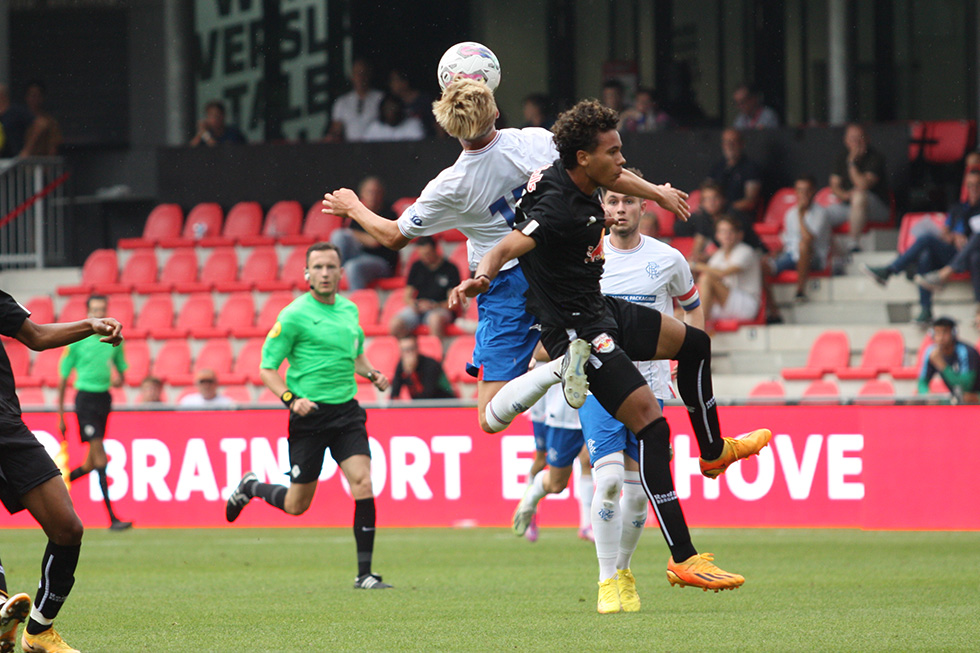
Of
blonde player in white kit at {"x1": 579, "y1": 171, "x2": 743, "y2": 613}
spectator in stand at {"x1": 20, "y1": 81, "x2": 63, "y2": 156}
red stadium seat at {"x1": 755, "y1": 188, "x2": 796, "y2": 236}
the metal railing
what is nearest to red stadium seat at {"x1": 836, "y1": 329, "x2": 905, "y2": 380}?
red stadium seat at {"x1": 755, "y1": 188, "x2": 796, "y2": 236}

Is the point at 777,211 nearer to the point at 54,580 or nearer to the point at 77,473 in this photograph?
the point at 77,473

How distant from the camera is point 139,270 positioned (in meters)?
19.1

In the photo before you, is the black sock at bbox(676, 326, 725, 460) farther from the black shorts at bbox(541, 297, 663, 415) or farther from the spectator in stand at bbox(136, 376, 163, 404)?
A: the spectator in stand at bbox(136, 376, 163, 404)

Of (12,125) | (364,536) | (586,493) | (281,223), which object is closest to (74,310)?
(281,223)

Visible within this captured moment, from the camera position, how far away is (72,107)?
2209cm

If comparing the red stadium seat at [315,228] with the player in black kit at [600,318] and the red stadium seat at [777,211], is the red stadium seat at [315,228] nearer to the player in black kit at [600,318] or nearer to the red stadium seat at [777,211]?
the red stadium seat at [777,211]

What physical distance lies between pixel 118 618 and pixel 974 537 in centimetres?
737

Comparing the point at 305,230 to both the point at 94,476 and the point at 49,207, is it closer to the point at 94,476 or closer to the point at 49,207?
the point at 49,207

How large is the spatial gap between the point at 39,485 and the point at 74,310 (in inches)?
516

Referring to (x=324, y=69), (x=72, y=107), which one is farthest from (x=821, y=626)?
(x=72, y=107)

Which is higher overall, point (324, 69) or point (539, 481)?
point (324, 69)

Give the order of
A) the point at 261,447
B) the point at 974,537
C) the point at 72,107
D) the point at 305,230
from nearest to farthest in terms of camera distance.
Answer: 1. the point at 974,537
2. the point at 261,447
3. the point at 305,230
4. the point at 72,107

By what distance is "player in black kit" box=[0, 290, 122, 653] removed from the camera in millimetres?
5719

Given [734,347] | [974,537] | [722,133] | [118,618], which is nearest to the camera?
[118,618]
